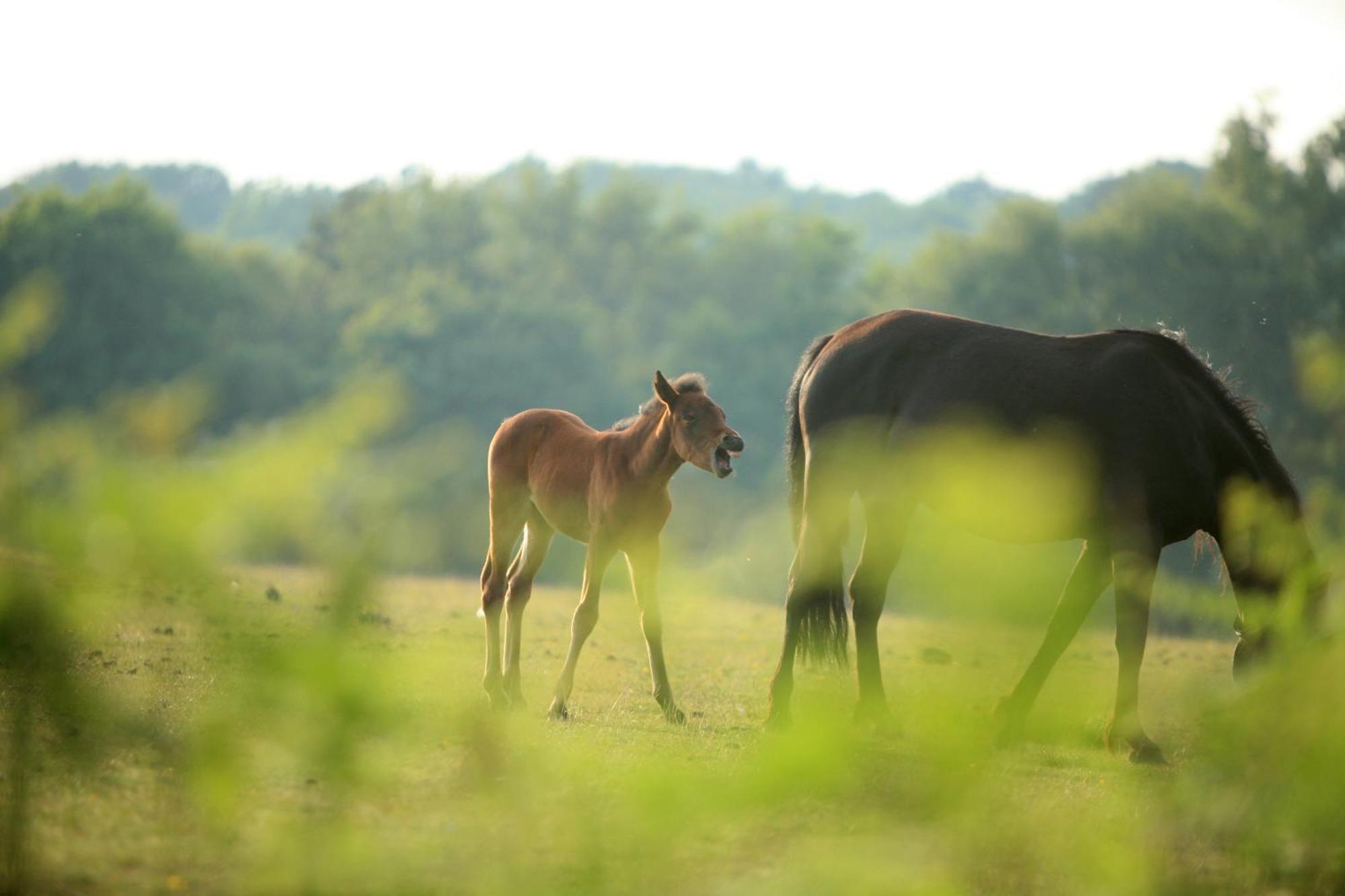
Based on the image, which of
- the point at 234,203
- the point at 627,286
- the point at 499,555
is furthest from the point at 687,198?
the point at 499,555

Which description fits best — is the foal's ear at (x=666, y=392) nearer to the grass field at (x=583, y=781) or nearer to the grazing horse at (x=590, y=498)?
the grazing horse at (x=590, y=498)

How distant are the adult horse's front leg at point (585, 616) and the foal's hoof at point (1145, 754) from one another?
3493 mm

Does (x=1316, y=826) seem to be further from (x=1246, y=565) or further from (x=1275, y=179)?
(x=1275, y=179)

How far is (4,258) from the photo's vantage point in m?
3.59

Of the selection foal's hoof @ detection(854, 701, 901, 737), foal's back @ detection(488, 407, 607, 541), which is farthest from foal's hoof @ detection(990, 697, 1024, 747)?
foal's back @ detection(488, 407, 607, 541)

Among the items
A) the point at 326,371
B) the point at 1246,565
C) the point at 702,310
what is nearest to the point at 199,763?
the point at 1246,565

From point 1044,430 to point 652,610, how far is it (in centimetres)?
292

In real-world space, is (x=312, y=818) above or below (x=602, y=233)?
below

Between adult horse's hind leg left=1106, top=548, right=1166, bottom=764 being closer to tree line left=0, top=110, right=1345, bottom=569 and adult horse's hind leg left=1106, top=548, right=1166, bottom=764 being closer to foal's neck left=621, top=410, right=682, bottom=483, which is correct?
foal's neck left=621, top=410, right=682, bottom=483

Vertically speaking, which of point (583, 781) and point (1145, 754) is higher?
point (583, 781)

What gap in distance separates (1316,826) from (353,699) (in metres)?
2.06

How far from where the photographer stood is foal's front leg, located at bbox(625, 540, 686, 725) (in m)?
9.57

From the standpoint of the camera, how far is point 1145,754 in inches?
311

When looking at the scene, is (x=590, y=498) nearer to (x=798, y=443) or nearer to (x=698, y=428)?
(x=698, y=428)
